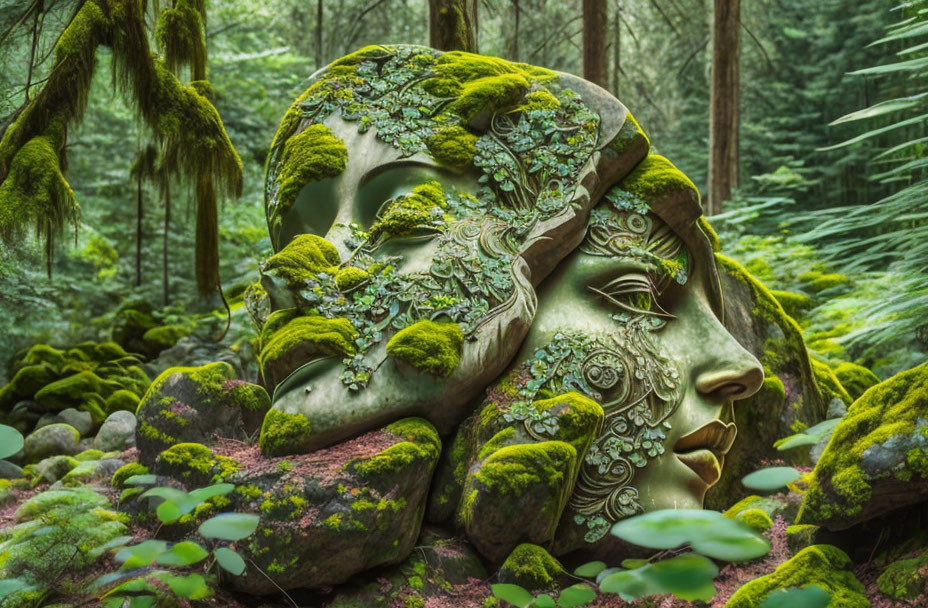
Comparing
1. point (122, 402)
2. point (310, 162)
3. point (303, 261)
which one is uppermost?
point (310, 162)

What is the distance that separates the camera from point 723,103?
43.7 feet

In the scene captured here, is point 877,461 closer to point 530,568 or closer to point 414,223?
point 530,568

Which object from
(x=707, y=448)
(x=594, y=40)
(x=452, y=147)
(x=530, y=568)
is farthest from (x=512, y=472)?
(x=594, y=40)

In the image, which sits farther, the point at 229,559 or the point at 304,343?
the point at 304,343

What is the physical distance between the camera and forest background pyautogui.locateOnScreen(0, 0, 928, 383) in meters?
7.24

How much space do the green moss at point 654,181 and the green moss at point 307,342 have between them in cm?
273

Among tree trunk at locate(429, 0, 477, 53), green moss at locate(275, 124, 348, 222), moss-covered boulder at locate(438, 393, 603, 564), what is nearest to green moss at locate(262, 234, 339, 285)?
green moss at locate(275, 124, 348, 222)

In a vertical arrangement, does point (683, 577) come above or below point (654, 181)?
below

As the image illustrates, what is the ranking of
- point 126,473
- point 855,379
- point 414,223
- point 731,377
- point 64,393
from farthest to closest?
point 64,393, point 855,379, point 731,377, point 414,223, point 126,473

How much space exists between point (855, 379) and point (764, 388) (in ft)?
6.88

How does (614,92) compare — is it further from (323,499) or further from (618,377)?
(323,499)

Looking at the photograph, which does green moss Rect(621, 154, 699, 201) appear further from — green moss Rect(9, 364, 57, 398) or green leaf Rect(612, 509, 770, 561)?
green moss Rect(9, 364, 57, 398)

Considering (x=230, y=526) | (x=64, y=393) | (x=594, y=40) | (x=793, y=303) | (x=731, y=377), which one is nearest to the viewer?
(x=230, y=526)

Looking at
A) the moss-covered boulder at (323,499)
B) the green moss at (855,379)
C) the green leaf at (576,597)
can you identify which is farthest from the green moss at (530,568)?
the green moss at (855,379)
